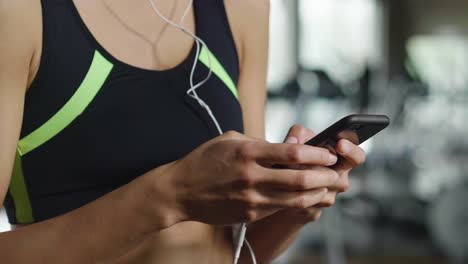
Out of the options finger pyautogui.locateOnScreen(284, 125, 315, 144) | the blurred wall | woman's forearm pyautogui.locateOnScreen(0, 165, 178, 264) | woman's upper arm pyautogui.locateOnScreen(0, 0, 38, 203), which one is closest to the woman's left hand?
finger pyautogui.locateOnScreen(284, 125, 315, 144)

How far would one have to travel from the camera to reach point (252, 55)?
83 centimetres

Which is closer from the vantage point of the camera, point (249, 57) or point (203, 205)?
point (203, 205)

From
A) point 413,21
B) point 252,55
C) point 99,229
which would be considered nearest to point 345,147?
point 99,229

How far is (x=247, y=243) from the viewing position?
2.39 feet

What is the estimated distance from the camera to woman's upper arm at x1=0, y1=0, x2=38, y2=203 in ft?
1.91

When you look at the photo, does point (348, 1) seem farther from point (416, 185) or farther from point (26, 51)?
point (26, 51)

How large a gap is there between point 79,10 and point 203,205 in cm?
25

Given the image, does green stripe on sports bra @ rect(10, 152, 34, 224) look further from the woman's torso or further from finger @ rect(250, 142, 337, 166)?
finger @ rect(250, 142, 337, 166)

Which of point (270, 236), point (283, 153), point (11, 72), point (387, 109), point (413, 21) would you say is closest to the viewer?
point (283, 153)

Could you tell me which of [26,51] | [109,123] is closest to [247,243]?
[109,123]

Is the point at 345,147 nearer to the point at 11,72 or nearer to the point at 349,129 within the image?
the point at 349,129

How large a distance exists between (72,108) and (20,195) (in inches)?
4.1

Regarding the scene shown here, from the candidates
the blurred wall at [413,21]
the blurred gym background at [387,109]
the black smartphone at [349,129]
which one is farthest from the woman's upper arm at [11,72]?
the blurred wall at [413,21]

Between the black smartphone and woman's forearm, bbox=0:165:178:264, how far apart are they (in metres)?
0.13
